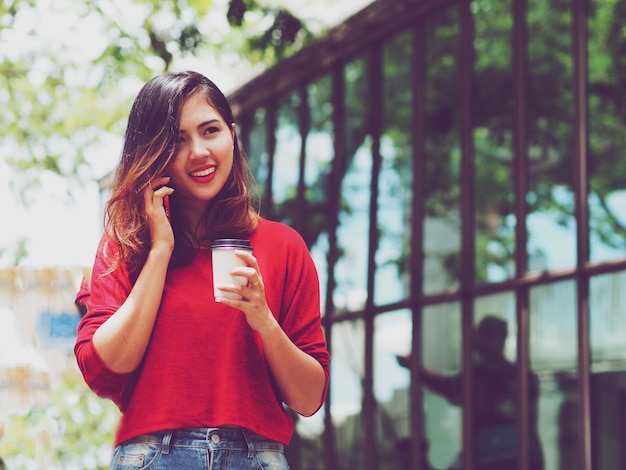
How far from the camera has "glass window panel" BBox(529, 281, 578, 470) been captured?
714 centimetres

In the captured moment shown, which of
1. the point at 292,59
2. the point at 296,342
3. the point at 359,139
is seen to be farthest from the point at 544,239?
the point at 296,342

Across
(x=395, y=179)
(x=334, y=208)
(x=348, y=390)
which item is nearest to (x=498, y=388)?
(x=395, y=179)

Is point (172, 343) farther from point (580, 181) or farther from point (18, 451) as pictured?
point (18, 451)

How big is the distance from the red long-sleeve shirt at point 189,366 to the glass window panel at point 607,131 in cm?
453

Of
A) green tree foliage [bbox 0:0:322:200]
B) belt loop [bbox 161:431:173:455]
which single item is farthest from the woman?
green tree foliage [bbox 0:0:322:200]

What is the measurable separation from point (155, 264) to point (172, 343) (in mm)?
175

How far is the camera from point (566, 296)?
724cm

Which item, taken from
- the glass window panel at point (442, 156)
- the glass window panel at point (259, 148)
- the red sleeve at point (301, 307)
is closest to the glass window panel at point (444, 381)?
the glass window panel at point (442, 156)

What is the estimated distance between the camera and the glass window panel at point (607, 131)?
6791mm

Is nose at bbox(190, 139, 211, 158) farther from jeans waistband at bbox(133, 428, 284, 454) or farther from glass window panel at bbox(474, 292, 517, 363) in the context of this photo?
glass window panel at bbox(474, 292, 517, 363)

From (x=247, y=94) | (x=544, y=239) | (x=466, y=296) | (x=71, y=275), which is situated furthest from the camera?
(x=247, y=94)

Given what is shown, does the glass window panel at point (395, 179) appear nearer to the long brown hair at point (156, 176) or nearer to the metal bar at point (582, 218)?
the metal bar at point (582, 218)

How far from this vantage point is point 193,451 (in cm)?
250

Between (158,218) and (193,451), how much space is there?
511 mm
